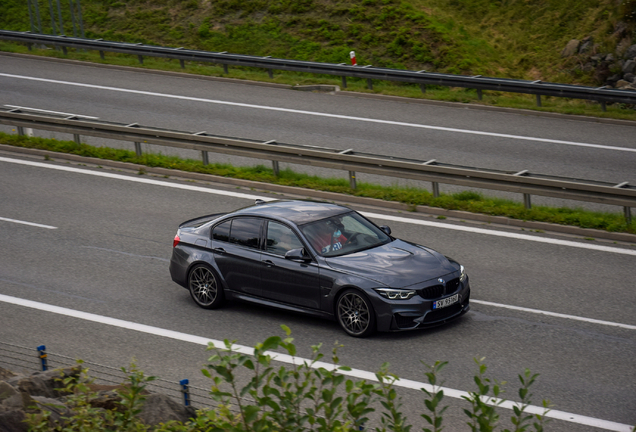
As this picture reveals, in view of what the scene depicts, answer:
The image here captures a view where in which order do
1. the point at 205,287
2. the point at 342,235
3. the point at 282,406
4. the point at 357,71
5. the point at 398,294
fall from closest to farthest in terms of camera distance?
the point at 282,406 < the point at 398,294 < the point at 342,235 < the point at 205,287 < the point at 357,71

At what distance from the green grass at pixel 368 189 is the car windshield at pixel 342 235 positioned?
15.3ft

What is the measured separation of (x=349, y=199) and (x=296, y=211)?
17.2 feet

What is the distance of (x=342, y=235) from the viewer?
10.3 metres

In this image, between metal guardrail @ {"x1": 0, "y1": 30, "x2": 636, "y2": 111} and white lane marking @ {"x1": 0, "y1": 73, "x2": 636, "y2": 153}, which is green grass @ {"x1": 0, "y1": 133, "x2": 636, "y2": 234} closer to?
white lane marking @ {"x1": 0, "y1": 73, "x2": 636, "y2": 153}

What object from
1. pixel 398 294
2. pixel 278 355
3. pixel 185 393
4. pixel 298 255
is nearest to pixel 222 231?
pixel 298 255

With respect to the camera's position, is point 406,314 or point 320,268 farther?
point 320,268

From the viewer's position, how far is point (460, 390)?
26.6ft

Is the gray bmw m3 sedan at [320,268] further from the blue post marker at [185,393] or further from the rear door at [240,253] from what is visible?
the blue post marker at [185,393]

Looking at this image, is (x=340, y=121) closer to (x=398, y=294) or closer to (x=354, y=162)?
(x=354, y=162)

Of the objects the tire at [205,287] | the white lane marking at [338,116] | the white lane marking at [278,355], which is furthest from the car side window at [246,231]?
the white lane marking at [338,116]

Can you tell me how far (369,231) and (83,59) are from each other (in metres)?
21.6

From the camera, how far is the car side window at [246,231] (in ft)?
34.5

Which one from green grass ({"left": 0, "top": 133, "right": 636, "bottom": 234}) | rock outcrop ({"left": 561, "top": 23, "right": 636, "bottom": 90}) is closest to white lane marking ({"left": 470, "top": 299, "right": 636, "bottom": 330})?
green grass ({"left": 0, "top": 133, "right": 636, "bottom": 234})

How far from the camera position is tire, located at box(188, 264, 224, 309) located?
422 inches
